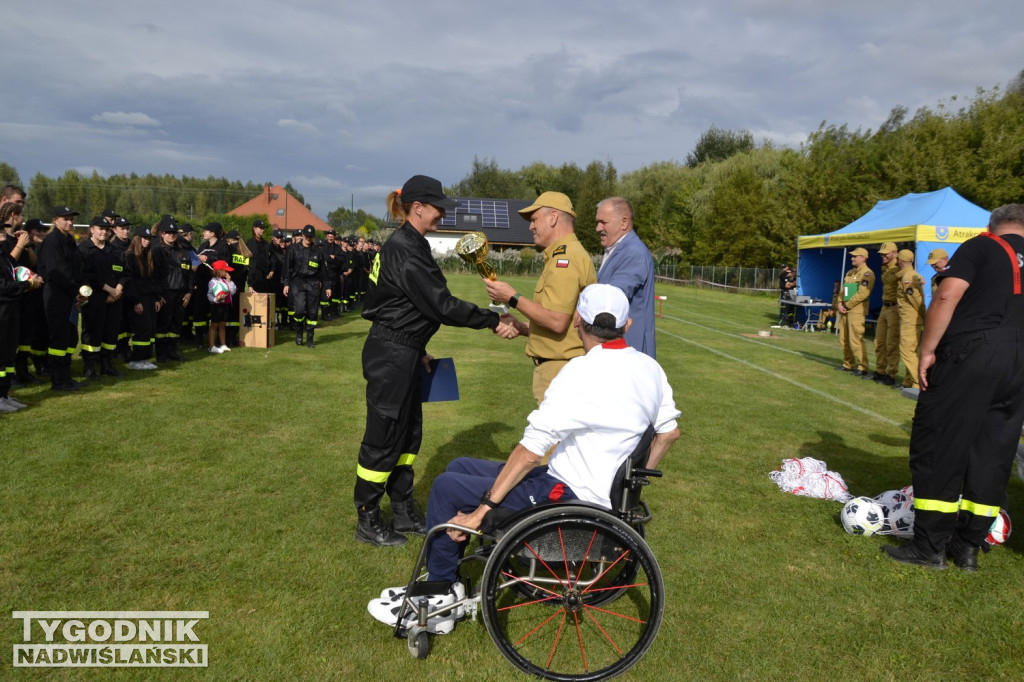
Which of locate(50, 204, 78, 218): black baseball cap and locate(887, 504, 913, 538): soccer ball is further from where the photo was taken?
locate(50, 204, 78, 218): black baseball cap

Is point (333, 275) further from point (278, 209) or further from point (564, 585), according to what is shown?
point (278, 209)

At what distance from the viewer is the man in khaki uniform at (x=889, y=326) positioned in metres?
10.7

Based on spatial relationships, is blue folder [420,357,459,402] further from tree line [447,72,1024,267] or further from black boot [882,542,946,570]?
tree line [447,72,1024,267]

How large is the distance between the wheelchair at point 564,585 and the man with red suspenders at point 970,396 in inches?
82.2

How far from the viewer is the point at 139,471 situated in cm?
518

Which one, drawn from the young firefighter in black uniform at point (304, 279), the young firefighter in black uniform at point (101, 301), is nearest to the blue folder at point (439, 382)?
the young firefighter in black uniform at point (101, 301)

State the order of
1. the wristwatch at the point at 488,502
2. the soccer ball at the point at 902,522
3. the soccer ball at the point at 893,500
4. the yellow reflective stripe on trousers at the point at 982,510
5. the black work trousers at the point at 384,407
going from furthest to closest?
the soccer ball at the point at 893,500 < the soccer ball at the point at 902,522 < the yellow reflective stripe on trousers at the point at 982,510 < the black work trousers at the point at 384,407 < the wristwatch at the point at 488,502

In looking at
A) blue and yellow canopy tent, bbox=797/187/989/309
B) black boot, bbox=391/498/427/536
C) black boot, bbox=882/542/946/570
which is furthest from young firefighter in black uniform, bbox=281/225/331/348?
blue and yellow canopy tent, bbox=797/187/989/309

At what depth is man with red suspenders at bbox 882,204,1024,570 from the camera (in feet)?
12.9

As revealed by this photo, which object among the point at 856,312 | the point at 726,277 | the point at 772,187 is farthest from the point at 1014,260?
the point at 772,187

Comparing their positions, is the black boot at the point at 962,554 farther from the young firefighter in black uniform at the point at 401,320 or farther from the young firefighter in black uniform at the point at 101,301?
the young firefighter in black uniform at the point at 101,301

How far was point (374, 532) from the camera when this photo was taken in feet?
13.5

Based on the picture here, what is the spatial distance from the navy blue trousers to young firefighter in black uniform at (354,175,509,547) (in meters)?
0.86

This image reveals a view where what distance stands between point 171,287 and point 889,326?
38.2ft
